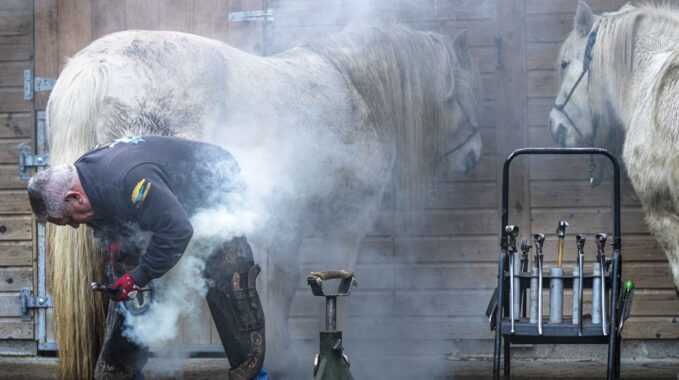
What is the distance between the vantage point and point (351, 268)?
16.6 feet

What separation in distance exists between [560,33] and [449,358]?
96.4 inches

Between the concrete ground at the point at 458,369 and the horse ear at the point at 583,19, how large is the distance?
220 cm

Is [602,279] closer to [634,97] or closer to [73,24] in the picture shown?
[634,97]

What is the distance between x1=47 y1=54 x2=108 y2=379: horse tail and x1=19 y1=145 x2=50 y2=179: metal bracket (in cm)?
213

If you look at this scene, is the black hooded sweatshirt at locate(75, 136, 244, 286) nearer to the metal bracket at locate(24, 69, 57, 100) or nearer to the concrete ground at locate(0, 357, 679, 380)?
the concrete ground at locate(0, 357, 679, 380)

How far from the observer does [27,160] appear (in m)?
5.82

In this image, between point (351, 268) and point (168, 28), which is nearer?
point (351, 268)

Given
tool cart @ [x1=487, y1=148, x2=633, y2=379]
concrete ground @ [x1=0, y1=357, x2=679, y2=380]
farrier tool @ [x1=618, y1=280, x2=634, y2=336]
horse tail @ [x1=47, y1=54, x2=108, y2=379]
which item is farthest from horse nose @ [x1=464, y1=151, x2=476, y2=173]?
horse tail @ [x1=47, y1=54, x2=108, y2=379]

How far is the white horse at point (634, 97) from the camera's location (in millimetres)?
3857

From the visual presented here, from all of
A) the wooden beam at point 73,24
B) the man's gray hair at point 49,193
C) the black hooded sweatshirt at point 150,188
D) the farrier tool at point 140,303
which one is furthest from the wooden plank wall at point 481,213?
the man's gray hair at point 49,193

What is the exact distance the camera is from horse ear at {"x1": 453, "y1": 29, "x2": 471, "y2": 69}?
5512 millimetres

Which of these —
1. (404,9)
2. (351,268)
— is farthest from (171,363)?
(404,9)

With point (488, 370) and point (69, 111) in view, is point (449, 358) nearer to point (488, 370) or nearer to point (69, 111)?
point (488, 370)

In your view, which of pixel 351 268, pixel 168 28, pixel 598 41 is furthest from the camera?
pixel 168 28
